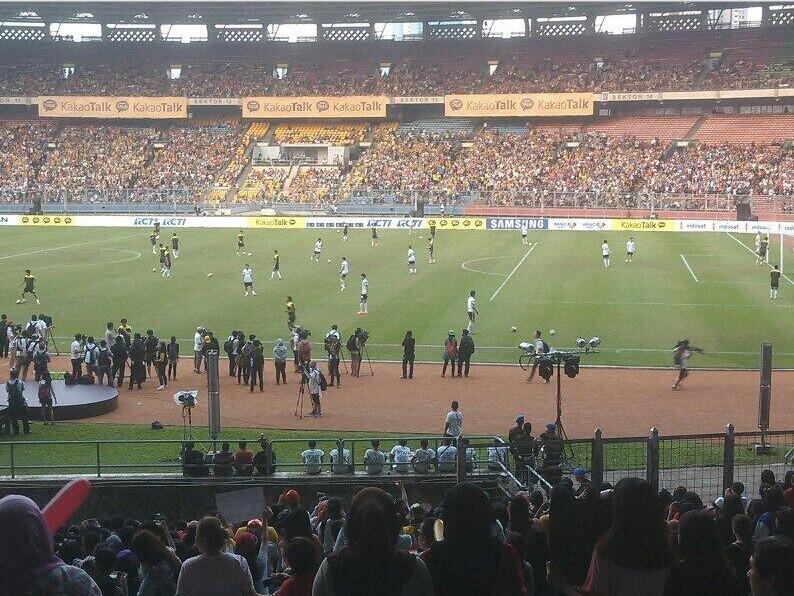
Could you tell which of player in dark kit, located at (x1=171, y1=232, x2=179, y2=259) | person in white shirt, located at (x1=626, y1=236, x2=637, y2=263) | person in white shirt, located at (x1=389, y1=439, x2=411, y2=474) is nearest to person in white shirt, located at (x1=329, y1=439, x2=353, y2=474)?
person in white shirt, located at (x1=389, y1=439, x2=411, y2=474)

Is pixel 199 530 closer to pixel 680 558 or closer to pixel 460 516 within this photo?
pixel 460 516

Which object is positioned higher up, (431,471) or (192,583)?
(192,583)

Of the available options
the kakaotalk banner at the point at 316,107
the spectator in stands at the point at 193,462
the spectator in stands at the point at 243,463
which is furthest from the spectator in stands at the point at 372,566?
the kakaotalk banner at the point at 316,107

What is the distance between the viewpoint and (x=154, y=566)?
6812mm

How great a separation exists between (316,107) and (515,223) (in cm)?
3010

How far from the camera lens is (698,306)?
36.8 meters

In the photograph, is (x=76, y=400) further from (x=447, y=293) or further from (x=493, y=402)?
(x=447, y=293)

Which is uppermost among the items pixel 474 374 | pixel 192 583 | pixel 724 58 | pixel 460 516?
pixel 724 58

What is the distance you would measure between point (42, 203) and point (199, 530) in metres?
76.1

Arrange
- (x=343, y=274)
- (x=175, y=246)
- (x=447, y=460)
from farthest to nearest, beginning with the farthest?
(x=175, y=246) < (x=343, y=274) < (x=447, y=460)

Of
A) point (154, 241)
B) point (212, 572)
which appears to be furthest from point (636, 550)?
point (154, 241)

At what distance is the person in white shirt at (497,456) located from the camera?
15866 millimetres

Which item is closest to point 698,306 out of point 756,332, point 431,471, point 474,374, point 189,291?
point 756,332

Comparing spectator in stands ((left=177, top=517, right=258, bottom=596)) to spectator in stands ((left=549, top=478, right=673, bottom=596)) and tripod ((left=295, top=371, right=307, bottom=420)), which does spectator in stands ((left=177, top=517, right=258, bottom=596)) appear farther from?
tripod ((left=295, top=371, right=307, bottom=420))
